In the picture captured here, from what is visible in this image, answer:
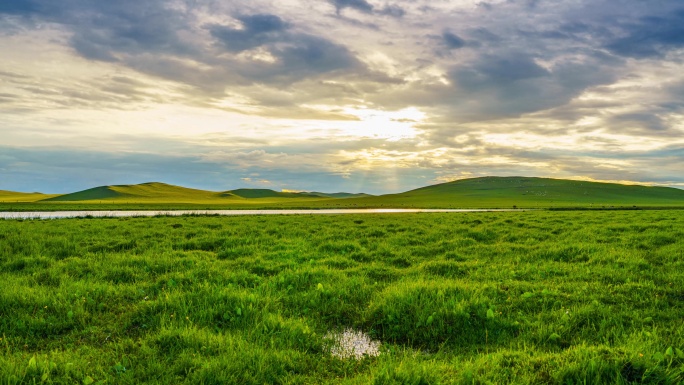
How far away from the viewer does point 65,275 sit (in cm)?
1044

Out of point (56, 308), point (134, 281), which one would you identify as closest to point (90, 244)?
point (134, 281)

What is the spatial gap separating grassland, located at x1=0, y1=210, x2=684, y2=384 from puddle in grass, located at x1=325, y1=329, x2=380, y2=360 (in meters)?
0.17

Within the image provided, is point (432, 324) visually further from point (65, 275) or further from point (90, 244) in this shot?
point (90, 244)

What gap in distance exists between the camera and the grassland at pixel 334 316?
17.9ft

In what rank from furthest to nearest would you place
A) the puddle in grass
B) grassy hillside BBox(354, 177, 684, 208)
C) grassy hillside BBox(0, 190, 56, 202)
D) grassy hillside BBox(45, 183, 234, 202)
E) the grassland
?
grassy hillside BBox(45, 183, 234, 202), grassy hillside BBox(354, 177, 684, 208), grassy hillside BBox(0, 190, 56, 202), the puddle in grass, the grassland

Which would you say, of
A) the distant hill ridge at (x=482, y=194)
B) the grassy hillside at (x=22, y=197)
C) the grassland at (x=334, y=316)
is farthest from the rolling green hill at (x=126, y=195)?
the grassland at (x=334, y=316)

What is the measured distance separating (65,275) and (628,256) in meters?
17.9

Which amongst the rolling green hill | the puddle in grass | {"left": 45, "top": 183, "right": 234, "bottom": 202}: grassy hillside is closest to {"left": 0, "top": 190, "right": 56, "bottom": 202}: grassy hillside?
the rolling green hill

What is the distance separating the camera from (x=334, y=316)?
27.0ft

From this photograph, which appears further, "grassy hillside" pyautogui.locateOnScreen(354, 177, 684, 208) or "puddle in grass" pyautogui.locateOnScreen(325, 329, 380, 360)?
"grassy hillside" pyautogui.locateOnScreen(354, 177, 684, 208)

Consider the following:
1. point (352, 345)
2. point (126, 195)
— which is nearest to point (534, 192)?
point (352, 345)

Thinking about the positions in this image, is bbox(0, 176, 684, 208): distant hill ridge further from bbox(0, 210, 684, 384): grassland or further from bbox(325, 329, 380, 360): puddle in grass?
bbox(325, 329, 380, 360): puddle in grass

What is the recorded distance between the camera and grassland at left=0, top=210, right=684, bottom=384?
546cm

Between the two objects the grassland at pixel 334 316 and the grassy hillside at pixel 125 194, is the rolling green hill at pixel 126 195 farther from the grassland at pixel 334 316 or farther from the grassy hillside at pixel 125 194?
the grassland at pixel 334 316
